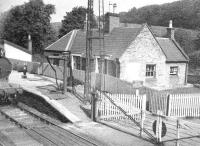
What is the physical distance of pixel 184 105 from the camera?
51.3 feet

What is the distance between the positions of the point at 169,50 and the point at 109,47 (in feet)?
19.9

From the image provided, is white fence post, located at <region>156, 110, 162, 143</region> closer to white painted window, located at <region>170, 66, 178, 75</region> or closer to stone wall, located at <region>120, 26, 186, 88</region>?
stone wall, located at <region>120, 26, 186, 88</region>

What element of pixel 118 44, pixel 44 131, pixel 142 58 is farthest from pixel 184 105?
pixel 118 44

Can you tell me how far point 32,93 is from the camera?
17812 millimetres

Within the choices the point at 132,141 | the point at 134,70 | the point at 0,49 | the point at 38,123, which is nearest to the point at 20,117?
the point at 38,123

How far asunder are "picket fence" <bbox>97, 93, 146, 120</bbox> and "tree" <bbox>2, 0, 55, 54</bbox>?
37668 millimetres

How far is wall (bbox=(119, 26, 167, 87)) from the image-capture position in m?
24.1

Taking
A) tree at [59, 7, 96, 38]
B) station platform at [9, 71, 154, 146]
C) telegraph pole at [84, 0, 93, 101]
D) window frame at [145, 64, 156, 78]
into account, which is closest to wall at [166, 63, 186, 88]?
window frame at [145, 64, 156, 78]

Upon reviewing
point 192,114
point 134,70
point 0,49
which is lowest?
point 192,114

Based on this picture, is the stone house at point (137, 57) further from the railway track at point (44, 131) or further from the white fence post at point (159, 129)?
the white fence post at point (159, 129)

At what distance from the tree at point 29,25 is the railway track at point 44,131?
35654 mm

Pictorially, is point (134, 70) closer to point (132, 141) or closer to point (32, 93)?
point (32, 93)

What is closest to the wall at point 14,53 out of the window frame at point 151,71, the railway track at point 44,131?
the window frame at point 151,71

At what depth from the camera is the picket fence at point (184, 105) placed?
50.7ft
